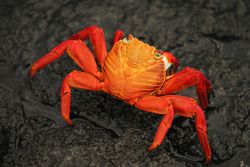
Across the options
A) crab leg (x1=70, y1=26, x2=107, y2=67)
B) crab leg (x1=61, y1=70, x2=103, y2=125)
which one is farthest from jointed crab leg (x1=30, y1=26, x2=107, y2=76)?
crab leg (x1=61, y1=70, x2=103, y2=125)

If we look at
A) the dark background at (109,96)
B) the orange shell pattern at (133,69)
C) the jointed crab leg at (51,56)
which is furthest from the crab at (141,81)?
the dark background at (109,96)

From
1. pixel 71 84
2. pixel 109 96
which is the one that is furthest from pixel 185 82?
pixel 71 84

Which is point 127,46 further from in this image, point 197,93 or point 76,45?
point 197,93

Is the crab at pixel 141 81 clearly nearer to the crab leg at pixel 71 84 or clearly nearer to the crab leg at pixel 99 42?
the crab leg at pixel 71 84

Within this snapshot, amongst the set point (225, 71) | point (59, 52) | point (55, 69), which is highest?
point (59, 52)

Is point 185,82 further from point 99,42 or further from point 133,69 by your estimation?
point 99,42

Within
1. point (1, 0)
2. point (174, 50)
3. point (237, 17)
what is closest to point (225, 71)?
point (174, 50)
